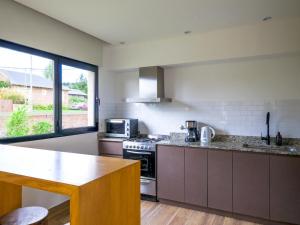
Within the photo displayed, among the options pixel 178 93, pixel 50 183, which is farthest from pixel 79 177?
pixel 178 93

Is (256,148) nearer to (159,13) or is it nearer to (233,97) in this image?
(233,97)

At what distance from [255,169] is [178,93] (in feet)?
5.30

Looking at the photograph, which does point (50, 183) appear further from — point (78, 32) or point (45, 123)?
point (78, 32)

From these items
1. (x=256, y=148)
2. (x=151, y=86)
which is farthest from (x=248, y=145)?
(x=151, y=86)

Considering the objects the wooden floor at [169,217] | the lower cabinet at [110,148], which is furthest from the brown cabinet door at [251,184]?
the lower cabinet at [110,148]

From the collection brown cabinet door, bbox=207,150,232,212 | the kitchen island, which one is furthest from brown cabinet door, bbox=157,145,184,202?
the kitchen island

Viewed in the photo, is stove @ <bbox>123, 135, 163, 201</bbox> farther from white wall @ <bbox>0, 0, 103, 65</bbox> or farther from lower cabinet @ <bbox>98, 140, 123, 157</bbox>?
white wall @ <bbox>0, 0, 103, 65</bbox>

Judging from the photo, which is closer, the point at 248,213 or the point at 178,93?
the point at 248,213

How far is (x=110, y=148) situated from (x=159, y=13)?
220 centimetres

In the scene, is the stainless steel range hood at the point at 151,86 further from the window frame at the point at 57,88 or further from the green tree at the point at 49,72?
the green tree at the point at 49,72

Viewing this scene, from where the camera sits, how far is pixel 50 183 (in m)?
1.03

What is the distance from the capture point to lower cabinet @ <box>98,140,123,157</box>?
3.64 metres

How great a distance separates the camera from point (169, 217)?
277 centimetres

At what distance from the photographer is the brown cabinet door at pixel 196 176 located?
2883mm
